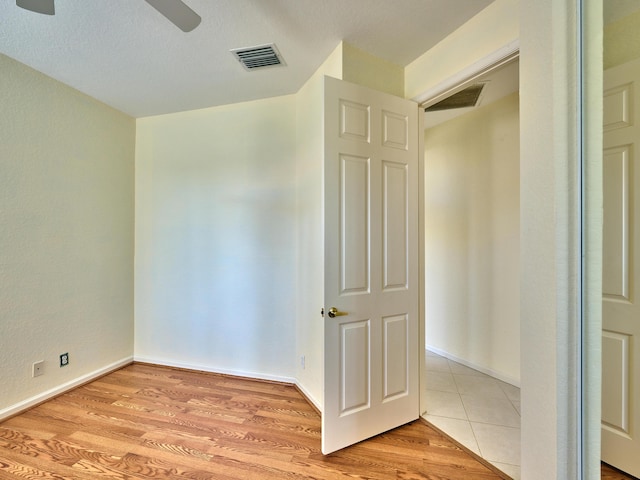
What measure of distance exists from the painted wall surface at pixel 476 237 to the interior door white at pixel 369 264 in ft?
4.01

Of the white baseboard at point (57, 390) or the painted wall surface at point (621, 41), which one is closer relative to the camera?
the painted wall surface at point (621, 41)

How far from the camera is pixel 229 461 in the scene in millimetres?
1542

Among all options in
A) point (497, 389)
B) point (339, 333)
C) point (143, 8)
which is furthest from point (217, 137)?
point (497, 389)

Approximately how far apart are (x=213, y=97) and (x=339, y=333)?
2378 mm

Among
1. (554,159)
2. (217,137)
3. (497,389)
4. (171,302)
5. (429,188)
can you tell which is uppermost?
(217,137)

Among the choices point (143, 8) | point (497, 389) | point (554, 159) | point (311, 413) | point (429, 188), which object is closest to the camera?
point (554, 159)

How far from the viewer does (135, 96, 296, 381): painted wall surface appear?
2.46 metres

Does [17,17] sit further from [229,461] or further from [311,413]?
[311,413]

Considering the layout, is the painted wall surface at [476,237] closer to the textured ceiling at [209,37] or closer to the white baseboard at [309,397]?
the textured ceiling at [209,37]

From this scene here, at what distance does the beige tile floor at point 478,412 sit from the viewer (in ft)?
5.27

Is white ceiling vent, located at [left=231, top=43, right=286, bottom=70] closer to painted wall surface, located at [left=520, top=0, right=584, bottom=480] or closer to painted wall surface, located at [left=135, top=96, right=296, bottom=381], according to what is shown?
painted wall surface, located at [left=135, top=96, right=296, bottom=381]

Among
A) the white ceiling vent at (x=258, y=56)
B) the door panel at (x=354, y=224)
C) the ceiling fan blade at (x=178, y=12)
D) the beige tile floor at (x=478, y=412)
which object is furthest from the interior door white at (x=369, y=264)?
the ceiling fan blade at (x=178, y=12)

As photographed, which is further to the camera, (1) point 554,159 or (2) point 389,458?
(2) point 389,458

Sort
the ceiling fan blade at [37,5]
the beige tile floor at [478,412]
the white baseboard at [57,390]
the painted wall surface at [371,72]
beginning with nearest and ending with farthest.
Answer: the ceiling fan blade at [37,5] < the beige tile floor at [478,412] < the painted wall surface at [371,72] < the white baseboard at [57,390]
